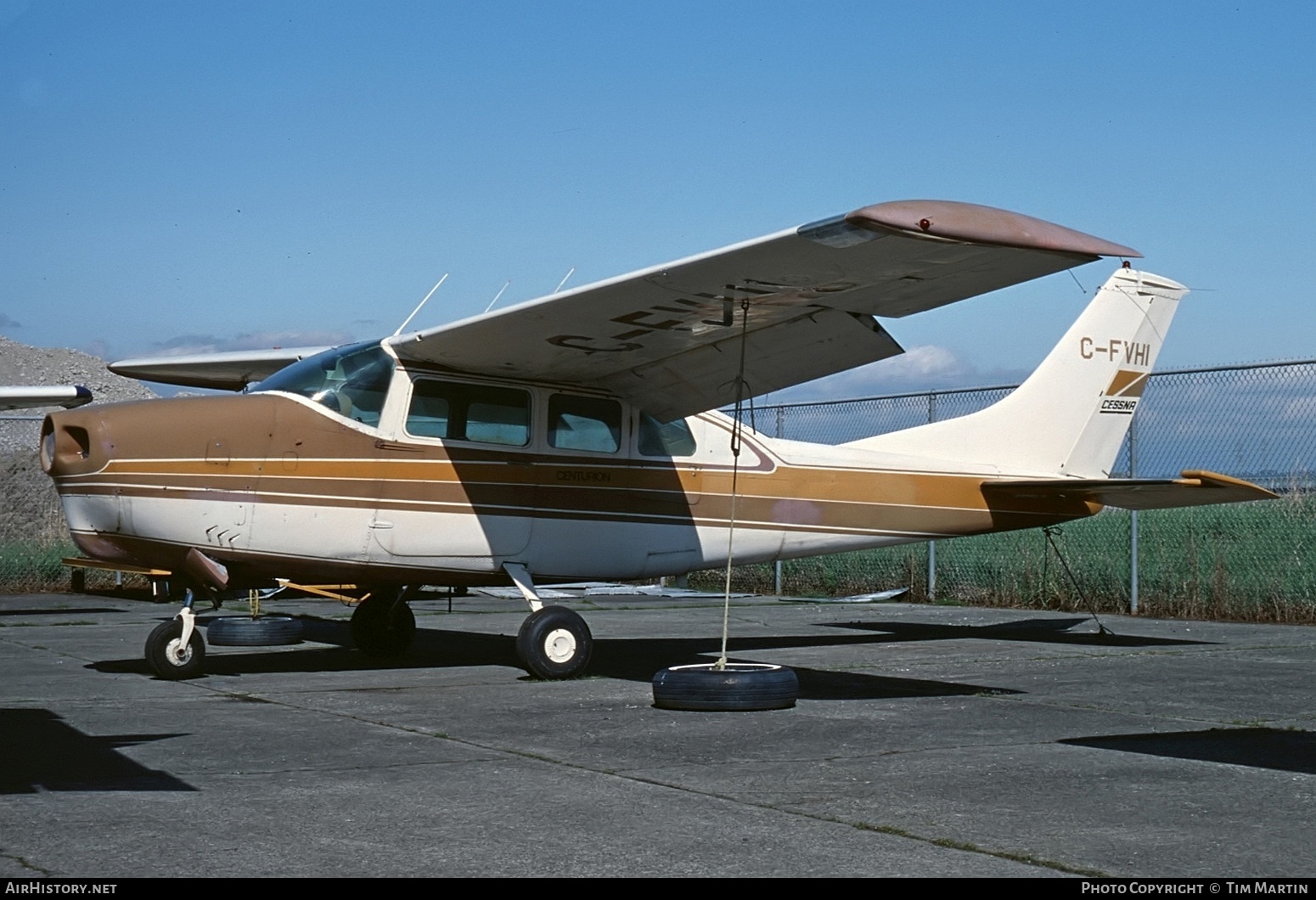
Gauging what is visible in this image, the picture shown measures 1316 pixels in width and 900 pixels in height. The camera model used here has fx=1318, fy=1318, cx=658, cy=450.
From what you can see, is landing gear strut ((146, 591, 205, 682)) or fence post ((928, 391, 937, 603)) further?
fence post ((928, 391, 937, 603))

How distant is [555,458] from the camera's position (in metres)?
9.41

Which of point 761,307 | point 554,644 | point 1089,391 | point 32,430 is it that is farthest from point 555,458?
point 32,430

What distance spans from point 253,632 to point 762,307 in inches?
224

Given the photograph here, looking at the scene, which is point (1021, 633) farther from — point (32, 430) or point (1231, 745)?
point (32, 430)

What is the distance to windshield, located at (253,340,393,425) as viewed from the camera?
28.7ft

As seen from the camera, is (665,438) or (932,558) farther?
(932,558)

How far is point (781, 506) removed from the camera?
34.2 feet

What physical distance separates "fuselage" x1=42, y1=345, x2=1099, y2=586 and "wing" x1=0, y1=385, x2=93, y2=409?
6435 millimetres

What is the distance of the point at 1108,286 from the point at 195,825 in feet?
33.1

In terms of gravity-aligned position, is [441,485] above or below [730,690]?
above

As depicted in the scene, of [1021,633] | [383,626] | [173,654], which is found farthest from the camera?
[1021,633]

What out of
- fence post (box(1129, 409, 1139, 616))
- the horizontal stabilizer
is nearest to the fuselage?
the horizontal stabilizer

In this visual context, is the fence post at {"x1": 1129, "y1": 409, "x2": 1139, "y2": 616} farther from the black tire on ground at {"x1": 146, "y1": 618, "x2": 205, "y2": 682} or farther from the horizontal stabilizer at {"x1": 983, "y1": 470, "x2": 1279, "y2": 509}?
the black tire on ground at {"x1": 146, "y1": 618, "x2": 205, "y2": 682}
